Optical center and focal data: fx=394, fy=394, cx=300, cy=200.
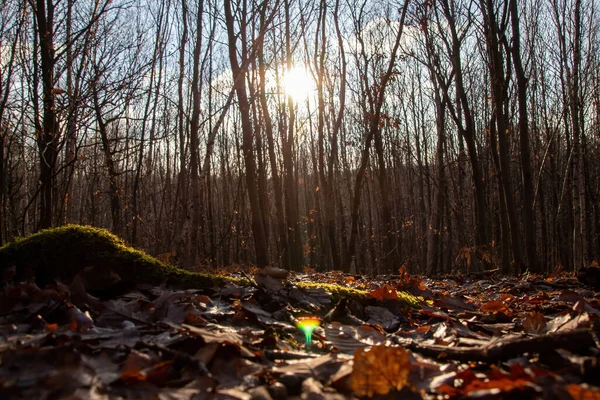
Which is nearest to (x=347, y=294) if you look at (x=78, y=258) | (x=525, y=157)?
(x=78, y=258)

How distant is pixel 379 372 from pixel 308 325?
2.81 ft

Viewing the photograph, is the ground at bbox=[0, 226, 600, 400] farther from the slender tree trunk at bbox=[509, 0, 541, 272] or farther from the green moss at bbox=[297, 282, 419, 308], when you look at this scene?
the slender tree trunk at bbox=[509, 0, 541, 272]

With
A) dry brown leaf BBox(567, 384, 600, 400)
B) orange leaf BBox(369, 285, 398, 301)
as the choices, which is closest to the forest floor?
dry brown leaf BBox(567, 384, 600, 400)

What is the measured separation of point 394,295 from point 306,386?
138cm

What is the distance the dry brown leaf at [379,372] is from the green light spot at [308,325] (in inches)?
22.3

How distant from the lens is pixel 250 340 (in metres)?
1.53

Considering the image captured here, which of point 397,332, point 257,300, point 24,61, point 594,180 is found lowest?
point 397,332

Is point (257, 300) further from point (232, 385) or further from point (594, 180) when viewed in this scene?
point (594, 180)

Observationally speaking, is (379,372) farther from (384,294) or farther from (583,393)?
(384,294)

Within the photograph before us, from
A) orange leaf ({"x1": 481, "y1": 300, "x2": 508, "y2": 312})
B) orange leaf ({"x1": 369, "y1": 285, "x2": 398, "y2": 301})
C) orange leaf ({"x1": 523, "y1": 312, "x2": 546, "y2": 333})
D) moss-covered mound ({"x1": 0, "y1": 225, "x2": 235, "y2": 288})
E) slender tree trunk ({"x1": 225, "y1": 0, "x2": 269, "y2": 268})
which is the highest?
slender tree trunk ({"x1": 225, "y1": 0, "x2": 269, "y2": 268})

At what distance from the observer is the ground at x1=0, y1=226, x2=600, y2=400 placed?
1.06 m

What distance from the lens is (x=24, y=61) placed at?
7.32m

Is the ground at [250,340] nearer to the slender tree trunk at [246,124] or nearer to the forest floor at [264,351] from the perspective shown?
the forest floor at [264,351]

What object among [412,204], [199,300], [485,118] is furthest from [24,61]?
[412,204]
